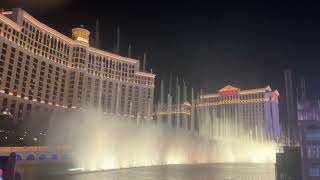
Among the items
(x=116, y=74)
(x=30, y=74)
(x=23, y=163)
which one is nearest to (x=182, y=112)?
(x=116, y=74)

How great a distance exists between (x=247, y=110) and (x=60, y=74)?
3519 inches

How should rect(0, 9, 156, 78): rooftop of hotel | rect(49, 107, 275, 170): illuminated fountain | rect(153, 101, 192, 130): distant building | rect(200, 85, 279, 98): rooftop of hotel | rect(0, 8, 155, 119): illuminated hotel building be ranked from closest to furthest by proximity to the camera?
Answer: rect(49, 107, 275, 170): illuminated fountain < rect(0, 9, 156, 78): rooftop of hotel < rect(0, 8, 155, 119): illuminated hotel building < rect(153, 101, 192, 130): distant building < rect(200, 85, 279, 98): rooftop of hotel

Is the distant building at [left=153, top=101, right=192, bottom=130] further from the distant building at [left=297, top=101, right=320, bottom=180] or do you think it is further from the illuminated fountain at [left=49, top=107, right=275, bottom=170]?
the distant building at [left=297, top=101, right=320, bottom=180]

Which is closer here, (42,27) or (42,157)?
(42,157)

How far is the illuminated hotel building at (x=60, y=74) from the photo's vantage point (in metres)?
77.4

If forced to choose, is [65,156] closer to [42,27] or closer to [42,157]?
[42,157]

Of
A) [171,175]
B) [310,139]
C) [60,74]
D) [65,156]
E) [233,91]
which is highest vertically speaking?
[233,91]

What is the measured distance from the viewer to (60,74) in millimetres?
94438

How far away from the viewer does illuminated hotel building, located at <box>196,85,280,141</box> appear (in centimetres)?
13588

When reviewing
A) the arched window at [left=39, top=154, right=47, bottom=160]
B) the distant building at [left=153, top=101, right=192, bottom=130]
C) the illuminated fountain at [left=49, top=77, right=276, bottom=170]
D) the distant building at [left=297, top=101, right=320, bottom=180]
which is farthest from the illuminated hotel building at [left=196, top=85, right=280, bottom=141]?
the arched window at [left=39, top=154, right=47, bottom=160]

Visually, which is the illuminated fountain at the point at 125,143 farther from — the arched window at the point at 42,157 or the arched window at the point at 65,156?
the arched window at the point at 42,157

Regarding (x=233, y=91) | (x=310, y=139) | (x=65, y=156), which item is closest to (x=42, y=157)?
(x=65, y=156)

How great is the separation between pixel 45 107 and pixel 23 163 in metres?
50.4

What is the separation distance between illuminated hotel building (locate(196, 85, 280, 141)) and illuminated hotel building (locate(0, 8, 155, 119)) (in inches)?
1390
